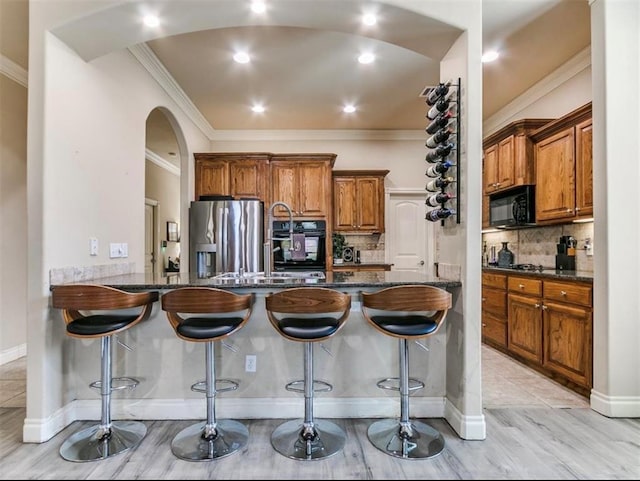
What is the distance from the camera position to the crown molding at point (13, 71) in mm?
3409

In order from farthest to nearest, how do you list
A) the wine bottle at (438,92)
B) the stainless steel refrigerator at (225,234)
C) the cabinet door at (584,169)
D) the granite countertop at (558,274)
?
the stainless steel refrigerator at (225,234), the cabinet door at (584,169), the granite countertop at (558,274), the wine bottle at (438,92)

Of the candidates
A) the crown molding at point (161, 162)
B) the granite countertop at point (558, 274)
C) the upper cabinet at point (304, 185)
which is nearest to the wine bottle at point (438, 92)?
the granite countertop at point (558, 274)

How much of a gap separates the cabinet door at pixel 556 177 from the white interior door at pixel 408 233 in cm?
208

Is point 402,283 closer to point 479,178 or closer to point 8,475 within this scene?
point 479,178

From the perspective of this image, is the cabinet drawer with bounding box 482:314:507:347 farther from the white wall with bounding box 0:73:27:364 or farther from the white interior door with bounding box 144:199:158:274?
the white interior door with bounding box 144:199:158:274

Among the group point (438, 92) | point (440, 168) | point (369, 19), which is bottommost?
point (440, 168)

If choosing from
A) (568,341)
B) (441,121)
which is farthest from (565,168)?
(441,121)

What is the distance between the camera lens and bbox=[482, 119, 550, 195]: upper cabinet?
12.3 ft

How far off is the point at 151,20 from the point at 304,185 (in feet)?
9.51

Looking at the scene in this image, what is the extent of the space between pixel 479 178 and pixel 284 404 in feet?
6.33

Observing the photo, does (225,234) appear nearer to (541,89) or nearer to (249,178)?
(249,178)

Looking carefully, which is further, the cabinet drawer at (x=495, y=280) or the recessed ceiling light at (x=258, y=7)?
the cabinet drawer at (x=495, y=280)

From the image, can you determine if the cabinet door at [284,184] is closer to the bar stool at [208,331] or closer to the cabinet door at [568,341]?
the bar stool at [208,331]

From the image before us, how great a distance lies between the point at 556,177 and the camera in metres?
3.40
